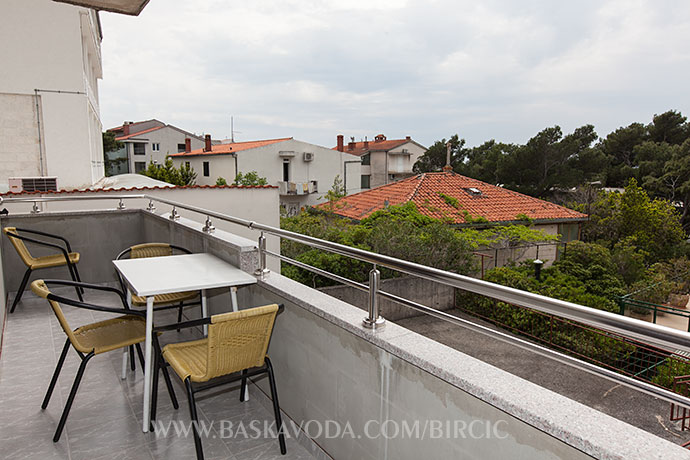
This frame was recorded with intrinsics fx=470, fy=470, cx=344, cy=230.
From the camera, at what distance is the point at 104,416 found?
113 inches

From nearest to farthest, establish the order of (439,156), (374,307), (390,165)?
1. (374,307)
2. (439,156)
3. (390,165)

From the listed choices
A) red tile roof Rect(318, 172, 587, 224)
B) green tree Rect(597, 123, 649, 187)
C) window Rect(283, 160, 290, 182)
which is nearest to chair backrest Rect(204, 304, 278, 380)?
red tile roof Rect(318, 172, 587, 224)

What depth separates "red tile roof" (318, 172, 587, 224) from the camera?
19.0 m

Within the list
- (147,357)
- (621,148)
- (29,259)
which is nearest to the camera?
(147,357)

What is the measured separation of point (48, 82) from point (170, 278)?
40.7 ft

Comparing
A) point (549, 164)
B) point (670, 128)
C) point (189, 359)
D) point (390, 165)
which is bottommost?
point (189, 359)

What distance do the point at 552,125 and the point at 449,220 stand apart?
1663 centimetres

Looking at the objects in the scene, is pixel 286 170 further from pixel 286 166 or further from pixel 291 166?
pixel 291 166

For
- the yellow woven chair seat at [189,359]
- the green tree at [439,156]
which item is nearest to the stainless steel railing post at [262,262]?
the yellow woven chair seat at [189,359]

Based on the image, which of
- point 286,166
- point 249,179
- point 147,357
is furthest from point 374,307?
point 286,166

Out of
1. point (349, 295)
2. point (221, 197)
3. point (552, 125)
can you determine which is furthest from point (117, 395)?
point (552, 125)

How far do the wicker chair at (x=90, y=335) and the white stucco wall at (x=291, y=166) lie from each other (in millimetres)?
29132

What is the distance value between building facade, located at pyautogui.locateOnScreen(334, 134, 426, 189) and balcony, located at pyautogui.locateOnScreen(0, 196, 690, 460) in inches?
1545

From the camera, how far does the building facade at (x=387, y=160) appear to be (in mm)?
42875
